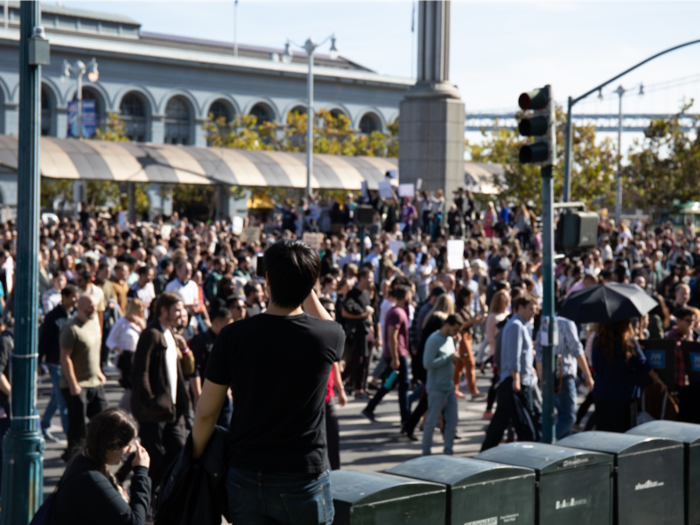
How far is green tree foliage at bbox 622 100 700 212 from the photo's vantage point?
48906 mm

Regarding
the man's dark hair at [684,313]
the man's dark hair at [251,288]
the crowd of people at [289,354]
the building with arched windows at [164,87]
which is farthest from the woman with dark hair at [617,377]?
the building with arched windows at [164,87]

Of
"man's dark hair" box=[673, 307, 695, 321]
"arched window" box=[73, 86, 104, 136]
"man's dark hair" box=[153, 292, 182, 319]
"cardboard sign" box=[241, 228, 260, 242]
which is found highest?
"arched window" box=[73, 86, 104, 136]

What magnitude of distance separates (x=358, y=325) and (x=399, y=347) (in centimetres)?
114

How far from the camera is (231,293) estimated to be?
37.7 feet

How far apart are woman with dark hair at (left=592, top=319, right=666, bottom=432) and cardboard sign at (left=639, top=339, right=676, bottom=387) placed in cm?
39

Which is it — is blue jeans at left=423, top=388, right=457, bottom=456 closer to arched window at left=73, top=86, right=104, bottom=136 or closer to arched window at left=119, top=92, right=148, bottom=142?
arched window at left=73, top=86, right=104, bottom=136

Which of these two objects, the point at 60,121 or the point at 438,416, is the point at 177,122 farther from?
the point at 438,416

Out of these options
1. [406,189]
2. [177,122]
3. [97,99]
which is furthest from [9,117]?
[406,189]

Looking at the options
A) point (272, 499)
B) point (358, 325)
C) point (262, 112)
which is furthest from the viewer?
point (262, 112)

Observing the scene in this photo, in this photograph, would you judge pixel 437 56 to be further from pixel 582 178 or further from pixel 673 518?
pixel 673 518

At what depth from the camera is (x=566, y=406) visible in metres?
9.98

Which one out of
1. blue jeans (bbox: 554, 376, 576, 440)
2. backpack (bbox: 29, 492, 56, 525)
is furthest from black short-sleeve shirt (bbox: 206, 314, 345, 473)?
blue jeans (bbox: 554, 376, 576, 440)

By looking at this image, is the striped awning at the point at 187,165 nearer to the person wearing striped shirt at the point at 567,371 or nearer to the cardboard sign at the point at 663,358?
the person wearing striped shirt at the point at 567,371

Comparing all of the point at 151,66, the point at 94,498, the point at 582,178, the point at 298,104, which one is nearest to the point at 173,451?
the point at 94,498
